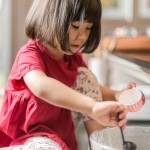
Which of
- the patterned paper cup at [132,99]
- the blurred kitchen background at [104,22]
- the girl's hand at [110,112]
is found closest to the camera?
the girl's hand at [110,112]

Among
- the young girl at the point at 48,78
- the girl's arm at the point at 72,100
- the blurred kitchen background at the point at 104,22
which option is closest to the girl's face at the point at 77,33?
the young girl at the point at 48,78

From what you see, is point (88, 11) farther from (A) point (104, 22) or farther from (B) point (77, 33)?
(A) point (104, 22)

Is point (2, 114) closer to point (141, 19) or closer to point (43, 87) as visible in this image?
point (43, 87)

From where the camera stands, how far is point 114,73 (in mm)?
1589

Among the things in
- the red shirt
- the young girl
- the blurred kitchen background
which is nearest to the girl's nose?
the young girl

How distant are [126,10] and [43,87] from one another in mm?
1669

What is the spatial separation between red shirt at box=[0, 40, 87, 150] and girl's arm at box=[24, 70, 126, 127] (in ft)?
0.14

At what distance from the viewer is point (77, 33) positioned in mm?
775

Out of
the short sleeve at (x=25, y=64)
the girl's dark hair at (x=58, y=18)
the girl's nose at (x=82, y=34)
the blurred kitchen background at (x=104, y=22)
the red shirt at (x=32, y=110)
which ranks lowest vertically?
the blurred kitchen background at (x=104, y=22)

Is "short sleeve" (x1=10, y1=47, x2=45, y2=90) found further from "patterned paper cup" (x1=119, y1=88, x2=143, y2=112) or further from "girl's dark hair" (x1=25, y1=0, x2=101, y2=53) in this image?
"patterned paper cup" (x1=119, y1=88, x2=143, y2=112)

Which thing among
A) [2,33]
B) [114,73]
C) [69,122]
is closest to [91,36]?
[69,122]

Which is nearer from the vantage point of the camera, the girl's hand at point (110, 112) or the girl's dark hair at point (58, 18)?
the girl's hand at point (110, 112)

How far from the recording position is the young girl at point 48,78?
0.71m

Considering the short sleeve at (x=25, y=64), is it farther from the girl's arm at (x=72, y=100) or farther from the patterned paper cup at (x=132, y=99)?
the patterned paper cup at (x=132, y=99)
